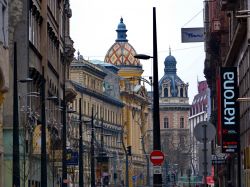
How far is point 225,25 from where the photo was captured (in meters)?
81.2

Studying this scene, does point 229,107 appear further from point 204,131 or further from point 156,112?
point 204,131

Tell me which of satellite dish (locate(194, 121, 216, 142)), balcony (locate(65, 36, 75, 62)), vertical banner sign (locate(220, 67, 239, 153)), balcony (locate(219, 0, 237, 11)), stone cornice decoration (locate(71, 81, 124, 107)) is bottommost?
satellite dish (locate(194, 121, 216, 142))

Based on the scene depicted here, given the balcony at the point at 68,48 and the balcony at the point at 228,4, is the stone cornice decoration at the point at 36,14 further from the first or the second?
the balcony at the point at 68,48

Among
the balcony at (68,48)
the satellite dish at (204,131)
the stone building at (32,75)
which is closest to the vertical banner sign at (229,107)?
the stone building at (32,75)

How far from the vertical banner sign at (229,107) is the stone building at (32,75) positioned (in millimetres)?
8596

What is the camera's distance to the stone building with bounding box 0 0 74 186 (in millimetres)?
65938

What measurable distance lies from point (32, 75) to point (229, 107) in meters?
14.0

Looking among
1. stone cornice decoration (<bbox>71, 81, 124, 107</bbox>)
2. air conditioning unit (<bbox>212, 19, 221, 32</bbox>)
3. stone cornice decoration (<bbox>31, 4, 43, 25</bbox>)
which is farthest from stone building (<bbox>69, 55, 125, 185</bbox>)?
stone cornice decoration (<bbox>31, 4, 43, 25</bbox>)

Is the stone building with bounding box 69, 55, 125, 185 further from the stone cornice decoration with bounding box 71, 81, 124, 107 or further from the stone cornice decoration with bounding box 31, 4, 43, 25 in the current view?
the stone cornice decoration with bounding box 31, 4, 43, 25

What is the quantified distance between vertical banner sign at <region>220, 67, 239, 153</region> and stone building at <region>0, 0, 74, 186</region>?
8596mm

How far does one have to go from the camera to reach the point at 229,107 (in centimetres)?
6606

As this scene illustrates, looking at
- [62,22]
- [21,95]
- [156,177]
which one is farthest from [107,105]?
A: [156,177]

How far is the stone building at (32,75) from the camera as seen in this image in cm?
6594

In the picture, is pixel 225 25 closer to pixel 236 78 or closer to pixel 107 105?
pixel 236 78
